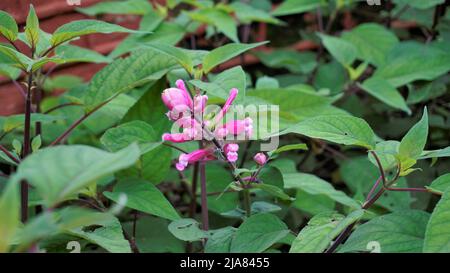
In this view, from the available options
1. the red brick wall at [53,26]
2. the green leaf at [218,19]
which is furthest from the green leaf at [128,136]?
the red brick wall at [53,26]

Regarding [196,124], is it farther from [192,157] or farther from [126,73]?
[126,73]

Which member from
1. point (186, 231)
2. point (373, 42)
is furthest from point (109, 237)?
point (373, 42)

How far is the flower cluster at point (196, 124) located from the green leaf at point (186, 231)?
0.08 meters

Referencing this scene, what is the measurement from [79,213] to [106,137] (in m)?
0.39

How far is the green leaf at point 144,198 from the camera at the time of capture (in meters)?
0.87

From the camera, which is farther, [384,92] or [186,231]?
[384,92]

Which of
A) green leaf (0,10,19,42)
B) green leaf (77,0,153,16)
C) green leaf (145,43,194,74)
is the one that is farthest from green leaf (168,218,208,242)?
green leaf (77,0,153,16)

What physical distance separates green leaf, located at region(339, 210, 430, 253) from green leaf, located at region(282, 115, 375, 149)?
10 cm

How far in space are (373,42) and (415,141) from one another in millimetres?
822

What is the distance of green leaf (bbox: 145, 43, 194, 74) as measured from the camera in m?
0.88

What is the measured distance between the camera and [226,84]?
0.85m
